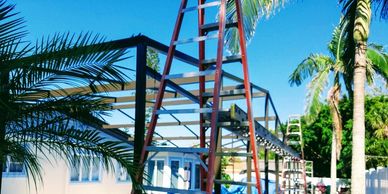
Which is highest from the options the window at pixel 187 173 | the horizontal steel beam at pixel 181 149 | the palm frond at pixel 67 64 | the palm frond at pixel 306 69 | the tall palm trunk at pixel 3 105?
the palm frond at pixel 306 69

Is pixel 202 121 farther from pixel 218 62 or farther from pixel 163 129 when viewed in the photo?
pixel 163 129

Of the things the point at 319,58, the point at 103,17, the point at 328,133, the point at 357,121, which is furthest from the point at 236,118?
the point at 328,133

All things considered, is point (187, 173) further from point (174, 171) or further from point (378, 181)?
point (378, 181)

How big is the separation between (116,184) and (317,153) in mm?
20460

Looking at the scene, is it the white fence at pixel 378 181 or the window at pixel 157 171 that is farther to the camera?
the window at pixel 157 171

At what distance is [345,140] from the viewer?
29.3 meters

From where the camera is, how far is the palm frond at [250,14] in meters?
7.70

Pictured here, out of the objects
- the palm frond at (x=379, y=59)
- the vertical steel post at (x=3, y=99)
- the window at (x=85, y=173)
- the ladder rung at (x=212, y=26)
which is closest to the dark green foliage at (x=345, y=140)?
the palm frond at (x=379, y=59)

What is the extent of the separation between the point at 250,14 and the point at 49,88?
17.0 feet

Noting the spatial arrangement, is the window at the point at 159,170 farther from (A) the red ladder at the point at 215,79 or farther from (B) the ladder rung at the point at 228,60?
(B) the ladder rung at the point at 228,60

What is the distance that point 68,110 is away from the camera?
4.36 metres

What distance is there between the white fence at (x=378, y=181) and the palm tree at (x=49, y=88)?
11.2m

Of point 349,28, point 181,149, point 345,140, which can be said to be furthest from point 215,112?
point 345,140

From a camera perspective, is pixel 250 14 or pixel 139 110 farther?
pixel 250 14
